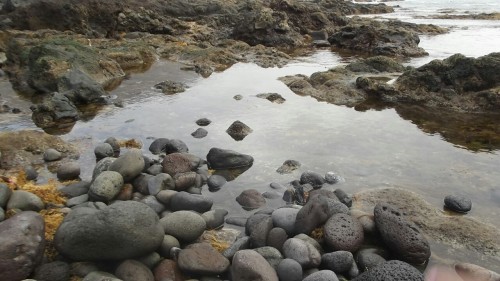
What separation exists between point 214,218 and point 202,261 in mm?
1244

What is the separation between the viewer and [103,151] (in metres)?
8.51

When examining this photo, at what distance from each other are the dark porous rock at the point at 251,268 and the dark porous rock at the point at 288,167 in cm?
320

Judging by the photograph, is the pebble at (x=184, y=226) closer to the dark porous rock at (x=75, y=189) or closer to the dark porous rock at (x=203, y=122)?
the dark porous rock at (x=75, y=189)

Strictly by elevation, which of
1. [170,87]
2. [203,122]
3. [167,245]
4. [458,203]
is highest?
[167,245]

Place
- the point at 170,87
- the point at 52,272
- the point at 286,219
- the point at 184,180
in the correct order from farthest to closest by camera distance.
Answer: the point at 170,87 → the point at 184,180 → the point at 286,219 → the point at 52,272

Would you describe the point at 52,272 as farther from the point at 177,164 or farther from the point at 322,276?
the point at 177,164

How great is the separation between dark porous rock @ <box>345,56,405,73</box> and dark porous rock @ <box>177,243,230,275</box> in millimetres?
13784

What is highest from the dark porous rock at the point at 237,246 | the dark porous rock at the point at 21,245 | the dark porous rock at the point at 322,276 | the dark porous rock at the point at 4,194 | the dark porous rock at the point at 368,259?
the dark porous rock at the point at 21,245

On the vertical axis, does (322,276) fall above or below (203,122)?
above

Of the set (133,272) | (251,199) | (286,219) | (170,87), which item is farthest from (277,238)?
(170,87)

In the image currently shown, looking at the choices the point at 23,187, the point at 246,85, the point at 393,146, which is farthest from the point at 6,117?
the point at 393,146

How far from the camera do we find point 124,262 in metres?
4.89

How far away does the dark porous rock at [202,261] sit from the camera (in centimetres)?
504

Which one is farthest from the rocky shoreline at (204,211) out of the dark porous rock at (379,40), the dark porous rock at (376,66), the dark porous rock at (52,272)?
the dark porous rock at (379,40)
